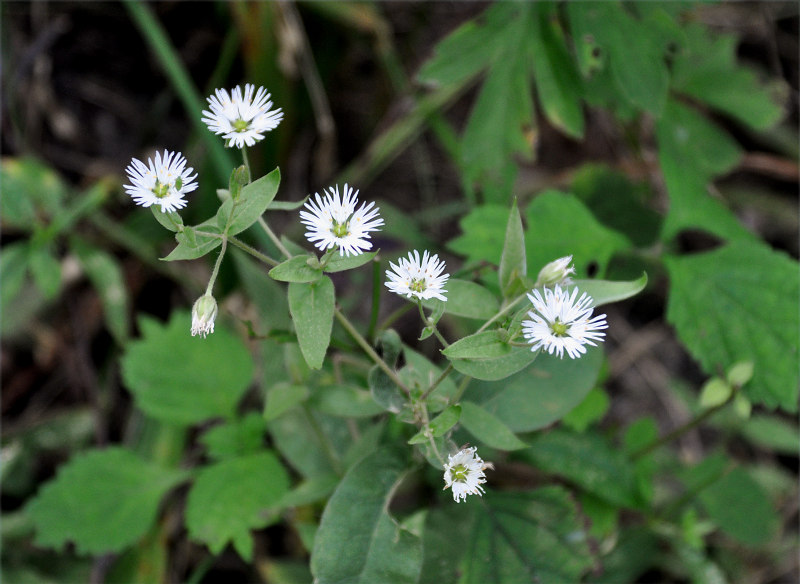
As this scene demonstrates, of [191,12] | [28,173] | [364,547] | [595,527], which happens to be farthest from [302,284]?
[191,12]

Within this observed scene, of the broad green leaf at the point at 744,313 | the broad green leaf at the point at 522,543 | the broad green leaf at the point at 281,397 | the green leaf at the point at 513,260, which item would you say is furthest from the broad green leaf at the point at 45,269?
the broad green leaf at the point at 744,313

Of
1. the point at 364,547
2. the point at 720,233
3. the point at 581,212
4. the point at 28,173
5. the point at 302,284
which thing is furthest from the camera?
the point at 28,173

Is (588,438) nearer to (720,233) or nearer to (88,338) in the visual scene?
(720,233)

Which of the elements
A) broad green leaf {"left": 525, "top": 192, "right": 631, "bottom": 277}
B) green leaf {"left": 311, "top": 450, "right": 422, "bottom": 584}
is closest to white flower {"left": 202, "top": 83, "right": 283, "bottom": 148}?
green leaf {"left": 311, "top": 450, "right": 422, "bottom": 584}

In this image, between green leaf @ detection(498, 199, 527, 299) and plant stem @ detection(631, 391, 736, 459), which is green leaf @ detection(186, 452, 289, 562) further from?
plant stem @ detection(631, 391, 736, 459)

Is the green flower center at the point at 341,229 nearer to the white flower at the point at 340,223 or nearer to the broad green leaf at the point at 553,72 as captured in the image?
the white flower at the point at 340,223

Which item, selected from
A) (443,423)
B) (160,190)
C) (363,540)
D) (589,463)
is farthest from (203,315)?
(589,463)

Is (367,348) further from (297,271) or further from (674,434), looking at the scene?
(674,434)
